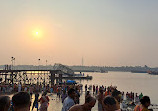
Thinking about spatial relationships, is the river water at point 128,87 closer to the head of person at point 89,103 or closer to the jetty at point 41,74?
the jetty at point 41,74

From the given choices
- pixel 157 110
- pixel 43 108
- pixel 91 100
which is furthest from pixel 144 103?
pixel 157 110

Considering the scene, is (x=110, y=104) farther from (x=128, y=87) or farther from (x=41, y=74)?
(x=41, y=74)

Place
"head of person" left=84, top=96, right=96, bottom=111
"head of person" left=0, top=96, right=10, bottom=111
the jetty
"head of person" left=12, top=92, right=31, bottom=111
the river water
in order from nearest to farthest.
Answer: "head of person" left=12, top=92, right=31, bottom=111
"head of person" left=0, top=96, right=10, bottom=111
"head of person" left=84, top=96, right=96, bottom=111
the river water
the jetty

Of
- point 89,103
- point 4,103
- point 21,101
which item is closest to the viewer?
point 21,101

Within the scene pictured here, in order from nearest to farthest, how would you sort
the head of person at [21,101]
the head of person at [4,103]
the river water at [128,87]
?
1. the head of person at [21,101]
2. the head of person at [4,103]
3. the river water at [128,87]

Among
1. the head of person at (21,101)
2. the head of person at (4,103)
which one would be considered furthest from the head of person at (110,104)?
the head of person at (4,103)

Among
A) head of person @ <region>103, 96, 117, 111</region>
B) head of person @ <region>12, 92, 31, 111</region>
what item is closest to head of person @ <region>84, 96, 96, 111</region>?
head of person @ <region>103, 96, 117, 111</region>

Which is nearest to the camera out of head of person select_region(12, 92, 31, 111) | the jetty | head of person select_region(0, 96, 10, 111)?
head of person select_region(12, 92, 31, 111)

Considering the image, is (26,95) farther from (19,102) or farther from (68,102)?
(68,102)

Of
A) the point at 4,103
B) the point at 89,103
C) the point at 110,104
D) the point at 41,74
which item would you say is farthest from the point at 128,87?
the point at 4,103

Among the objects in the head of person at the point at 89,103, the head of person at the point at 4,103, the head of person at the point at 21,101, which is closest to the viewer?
the head of person at the point at 21,101

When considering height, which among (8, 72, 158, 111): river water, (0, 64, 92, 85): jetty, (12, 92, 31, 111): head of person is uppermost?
(12, 92, 31, 111): head of person

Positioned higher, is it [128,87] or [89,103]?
[89,103]

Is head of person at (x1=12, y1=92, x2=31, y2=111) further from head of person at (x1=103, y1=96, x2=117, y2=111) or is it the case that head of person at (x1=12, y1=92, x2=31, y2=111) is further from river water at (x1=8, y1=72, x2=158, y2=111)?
river water at (x1=8, y1=72, x2=158, y2=111)
